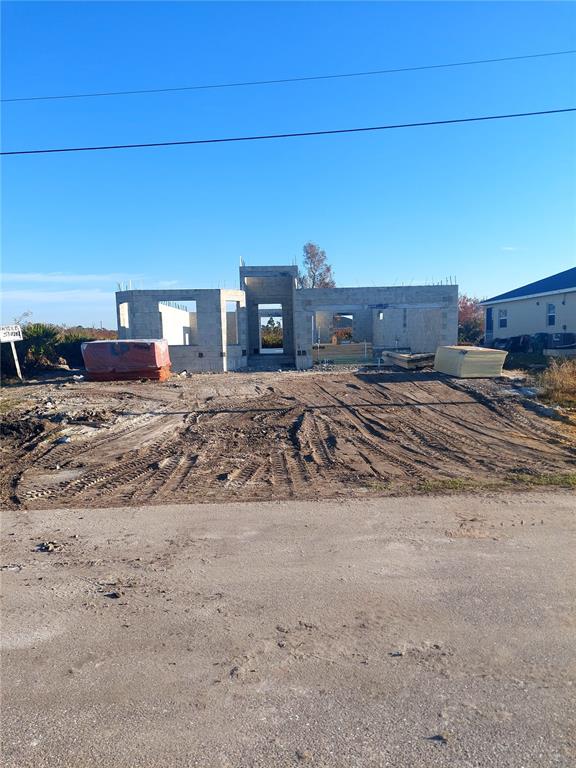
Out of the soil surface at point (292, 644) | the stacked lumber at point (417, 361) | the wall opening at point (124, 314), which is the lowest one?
the soil surface at point (292, 644)

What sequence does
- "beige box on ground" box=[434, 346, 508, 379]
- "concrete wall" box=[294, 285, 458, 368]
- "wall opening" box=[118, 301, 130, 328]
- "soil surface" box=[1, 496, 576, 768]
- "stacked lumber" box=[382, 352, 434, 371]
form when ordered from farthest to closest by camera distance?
1. "concrete wall" box=[294, 285, 458, 368]
2. "wall opening" box=[118, 301, 130, 328]
3. "stacked lumber" box=[382, 352, 434, 371]
4. "beige box on ground" box=[434, 346, 508, 379]
5. "soil surface" box=[1, 496, 576, 768]

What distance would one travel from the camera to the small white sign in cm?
2445

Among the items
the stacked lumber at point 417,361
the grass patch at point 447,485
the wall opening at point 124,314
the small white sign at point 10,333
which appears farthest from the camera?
the wall opening at point 124,314

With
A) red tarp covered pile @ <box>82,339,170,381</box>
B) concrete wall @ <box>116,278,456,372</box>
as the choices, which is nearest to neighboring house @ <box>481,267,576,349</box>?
concrete wall @ <box>116,278,456,372</box>

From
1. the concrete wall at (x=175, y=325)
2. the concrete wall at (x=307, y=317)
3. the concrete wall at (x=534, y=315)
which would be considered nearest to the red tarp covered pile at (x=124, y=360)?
the concrete wall at (x=175, y=325)

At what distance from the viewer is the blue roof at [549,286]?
2931cm

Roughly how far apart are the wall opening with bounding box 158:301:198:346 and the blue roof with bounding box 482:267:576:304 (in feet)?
59.6

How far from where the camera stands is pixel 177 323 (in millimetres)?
33625

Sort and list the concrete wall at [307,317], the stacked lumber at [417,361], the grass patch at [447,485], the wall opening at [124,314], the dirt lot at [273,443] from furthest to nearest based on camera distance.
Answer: the wall opening at [124,314] → the concrete wall at [307,317] → the stacked lumber at [417,361] → the dirt lot at [273,443] → the grass patch at [447,485]

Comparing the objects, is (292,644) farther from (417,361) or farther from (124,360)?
(124,360)

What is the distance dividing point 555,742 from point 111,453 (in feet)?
30.1

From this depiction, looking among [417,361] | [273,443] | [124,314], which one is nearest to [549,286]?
[417,361]

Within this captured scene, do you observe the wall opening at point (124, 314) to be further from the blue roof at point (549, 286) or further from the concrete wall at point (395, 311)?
the blue roof at point (549, 286)

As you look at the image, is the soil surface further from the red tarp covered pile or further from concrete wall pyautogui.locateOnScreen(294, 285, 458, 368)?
concrete wall pyautogui.locateOnScreen(294, 285, 458, 368)
